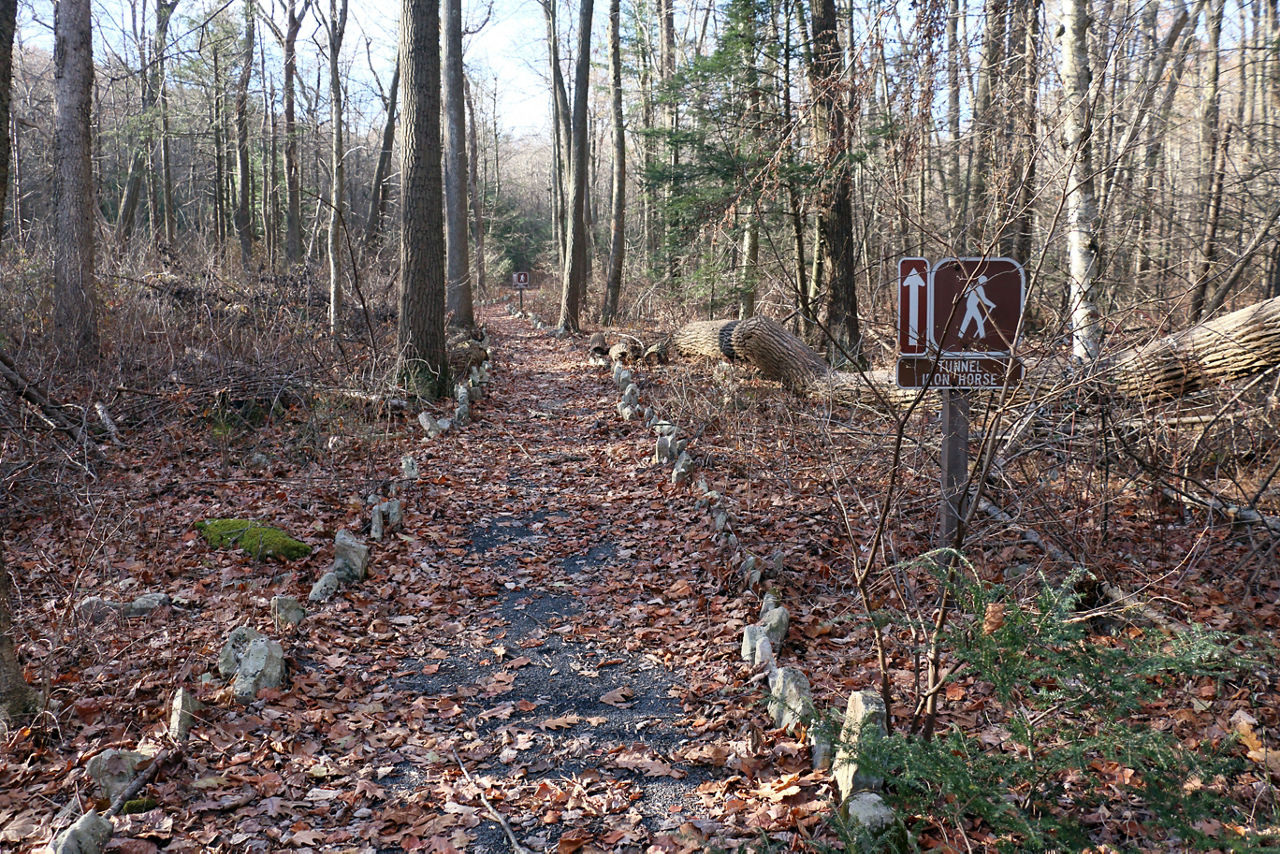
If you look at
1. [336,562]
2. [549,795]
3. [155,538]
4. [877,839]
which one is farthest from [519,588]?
[877,839]

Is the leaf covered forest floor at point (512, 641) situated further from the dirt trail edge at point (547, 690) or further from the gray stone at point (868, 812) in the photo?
the gray stone at point (868, 812)

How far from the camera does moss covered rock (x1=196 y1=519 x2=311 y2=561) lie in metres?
5.59

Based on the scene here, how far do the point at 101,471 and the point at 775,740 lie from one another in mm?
6626

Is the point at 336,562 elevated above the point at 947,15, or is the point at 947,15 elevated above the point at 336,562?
the point at 947,15

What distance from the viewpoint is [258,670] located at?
Answer: 153 inches

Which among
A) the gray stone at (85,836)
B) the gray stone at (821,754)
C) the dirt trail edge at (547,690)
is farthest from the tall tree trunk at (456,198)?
the gray stone at (821,754)

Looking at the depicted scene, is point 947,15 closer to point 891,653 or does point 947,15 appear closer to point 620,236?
point 891,653

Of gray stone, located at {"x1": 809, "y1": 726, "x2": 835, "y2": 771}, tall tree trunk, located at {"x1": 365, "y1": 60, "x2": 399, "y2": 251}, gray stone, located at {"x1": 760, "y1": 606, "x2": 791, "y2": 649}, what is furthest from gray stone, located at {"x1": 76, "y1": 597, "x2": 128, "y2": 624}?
tall tree trunk, located at {"x1": 365, "y1": 60, "x2": 399, "y2": 251}

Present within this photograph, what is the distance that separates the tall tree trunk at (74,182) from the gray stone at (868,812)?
33.3 ft

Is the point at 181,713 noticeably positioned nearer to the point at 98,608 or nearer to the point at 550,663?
the point at 98,608

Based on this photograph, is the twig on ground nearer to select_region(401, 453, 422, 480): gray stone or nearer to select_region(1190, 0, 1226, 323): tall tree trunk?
select_region(401, 453, 422, 480): gray stone

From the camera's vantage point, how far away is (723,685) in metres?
3.99

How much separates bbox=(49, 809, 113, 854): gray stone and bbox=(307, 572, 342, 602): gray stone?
2245mm

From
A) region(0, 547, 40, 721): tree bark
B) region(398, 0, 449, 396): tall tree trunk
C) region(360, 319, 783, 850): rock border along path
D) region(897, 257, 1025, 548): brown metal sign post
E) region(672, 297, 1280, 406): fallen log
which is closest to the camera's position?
region(360, 319, 783, 850): rock border along path
